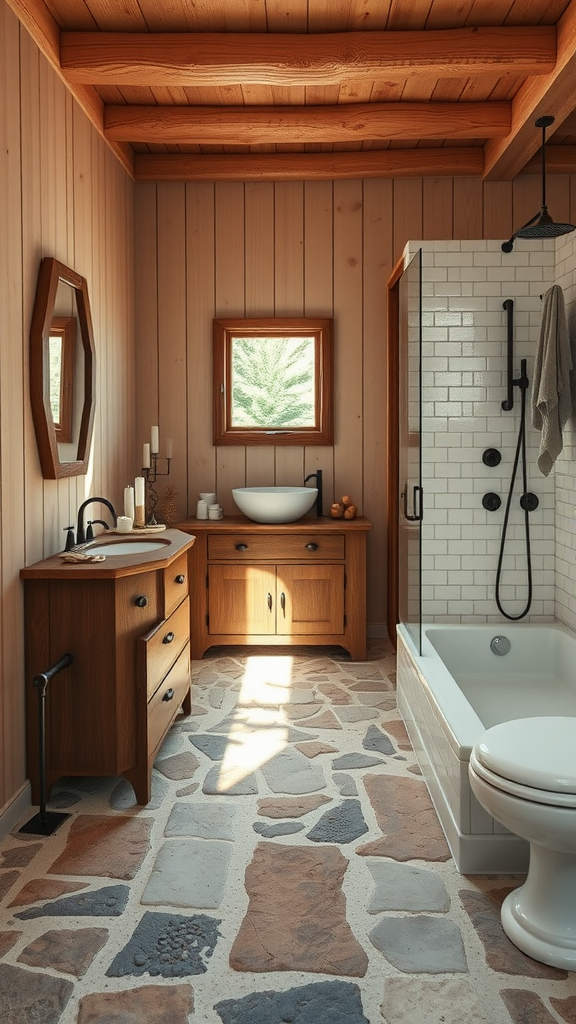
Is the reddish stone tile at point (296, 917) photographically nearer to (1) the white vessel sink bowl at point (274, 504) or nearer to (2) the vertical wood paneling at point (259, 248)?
(1) the white vessel sink bowl at point (274, 504)

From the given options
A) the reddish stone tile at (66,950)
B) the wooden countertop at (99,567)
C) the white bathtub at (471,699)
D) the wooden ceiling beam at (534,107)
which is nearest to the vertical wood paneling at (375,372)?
the wooden ceiling beam at (534,107)

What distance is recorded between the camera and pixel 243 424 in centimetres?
523

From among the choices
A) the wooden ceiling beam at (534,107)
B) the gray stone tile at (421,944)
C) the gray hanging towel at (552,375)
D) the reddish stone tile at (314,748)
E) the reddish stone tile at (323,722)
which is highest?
the wooden ceiling beam at (534,107)

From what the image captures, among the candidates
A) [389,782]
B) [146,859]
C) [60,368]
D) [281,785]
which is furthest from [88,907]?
[60,368]

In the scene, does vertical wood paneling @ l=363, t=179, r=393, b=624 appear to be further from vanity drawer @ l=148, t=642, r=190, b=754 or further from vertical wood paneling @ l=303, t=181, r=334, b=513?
vanity drawer @ l=148, t=642, r=190, b=754

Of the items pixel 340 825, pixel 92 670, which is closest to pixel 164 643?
pixel 92 670

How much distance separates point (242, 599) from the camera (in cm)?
473

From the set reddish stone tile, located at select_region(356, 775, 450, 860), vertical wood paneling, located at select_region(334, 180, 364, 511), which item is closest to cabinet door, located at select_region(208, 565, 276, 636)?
vertical wood paneling, located at select_region(334, 180, 364, 511)

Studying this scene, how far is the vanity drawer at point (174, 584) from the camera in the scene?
3.19 metres

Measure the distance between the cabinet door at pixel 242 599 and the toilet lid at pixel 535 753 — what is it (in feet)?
8.35

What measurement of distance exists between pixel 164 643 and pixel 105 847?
0.83 m

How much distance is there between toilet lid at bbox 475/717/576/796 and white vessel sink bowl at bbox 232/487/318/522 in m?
2.56

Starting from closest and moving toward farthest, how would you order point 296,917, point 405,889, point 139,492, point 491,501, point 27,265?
point 296,917 < point 405,889 < point 27,265 < point 491,501 < point 139,492

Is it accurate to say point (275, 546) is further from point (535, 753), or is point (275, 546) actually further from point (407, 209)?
point (535, 753)
